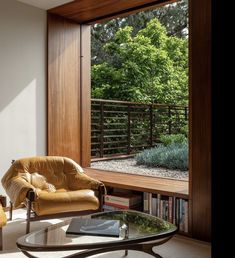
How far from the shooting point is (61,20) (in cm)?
411

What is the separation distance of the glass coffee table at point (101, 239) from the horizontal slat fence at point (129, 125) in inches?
109

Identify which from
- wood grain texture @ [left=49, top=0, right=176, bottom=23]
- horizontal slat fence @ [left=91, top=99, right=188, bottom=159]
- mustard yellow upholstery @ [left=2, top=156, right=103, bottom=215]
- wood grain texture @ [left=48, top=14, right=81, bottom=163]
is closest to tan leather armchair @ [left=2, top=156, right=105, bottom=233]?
mustard yellow upholstery @ [left=2, top=156, right=103, bottom=215]

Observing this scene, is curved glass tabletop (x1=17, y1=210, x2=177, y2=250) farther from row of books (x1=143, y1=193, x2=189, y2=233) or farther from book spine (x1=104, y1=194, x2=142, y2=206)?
book spine (x1=104, y1=194, x2=142, y2=206)

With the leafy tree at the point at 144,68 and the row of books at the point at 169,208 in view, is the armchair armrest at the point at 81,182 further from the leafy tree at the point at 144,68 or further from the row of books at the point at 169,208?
the leafy tree at the point at 144,68

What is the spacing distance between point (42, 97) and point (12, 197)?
1.51 metres

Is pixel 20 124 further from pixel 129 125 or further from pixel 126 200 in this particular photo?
pixel 129 125

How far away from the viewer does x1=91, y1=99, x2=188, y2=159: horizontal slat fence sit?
4.85 m

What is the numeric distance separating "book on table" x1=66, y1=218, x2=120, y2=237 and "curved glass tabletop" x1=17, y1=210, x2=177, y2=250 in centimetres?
3

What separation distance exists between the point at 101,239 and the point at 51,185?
4.78ft

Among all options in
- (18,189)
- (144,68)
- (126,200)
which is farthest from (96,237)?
(144,68)

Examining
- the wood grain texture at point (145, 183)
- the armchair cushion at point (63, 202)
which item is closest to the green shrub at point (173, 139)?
the wood grain texture at point (145, 183)

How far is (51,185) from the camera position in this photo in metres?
3.14

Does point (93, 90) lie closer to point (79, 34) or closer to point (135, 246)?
point (79, 34)
